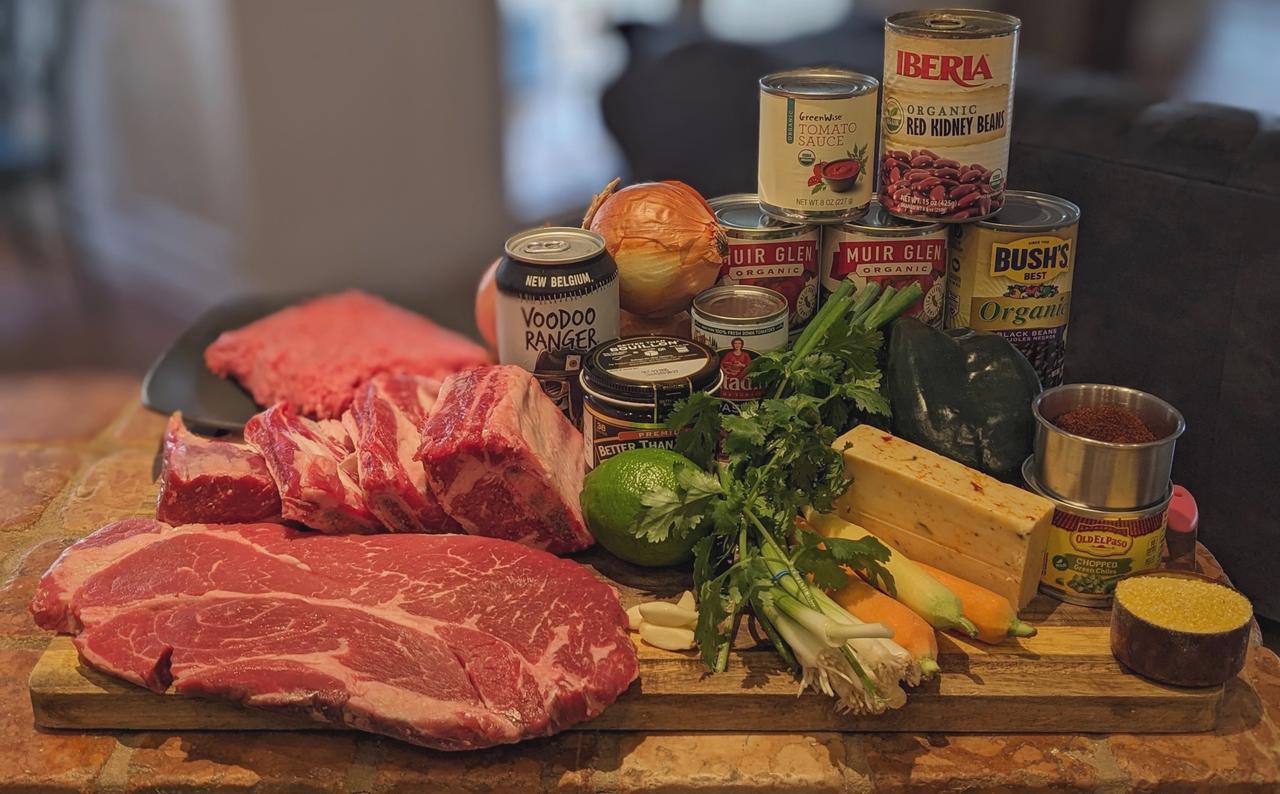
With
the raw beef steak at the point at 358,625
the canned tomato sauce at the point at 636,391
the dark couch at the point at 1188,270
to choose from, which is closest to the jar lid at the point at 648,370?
the canned tomato sauce at the point at 636,391

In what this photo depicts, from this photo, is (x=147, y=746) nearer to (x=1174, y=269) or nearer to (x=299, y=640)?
(x=299, y=640)

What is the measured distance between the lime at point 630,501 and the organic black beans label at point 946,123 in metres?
0.47

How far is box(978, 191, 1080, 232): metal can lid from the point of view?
1.59 m

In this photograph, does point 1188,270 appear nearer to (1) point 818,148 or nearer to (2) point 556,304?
(1) point 818,148

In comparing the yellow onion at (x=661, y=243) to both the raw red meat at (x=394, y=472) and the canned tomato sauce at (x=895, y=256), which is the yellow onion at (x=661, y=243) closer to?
the canned tomato sauce at (x=895, y=256)

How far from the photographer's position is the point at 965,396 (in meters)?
1.55

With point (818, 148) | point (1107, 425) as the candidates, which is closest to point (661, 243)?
point (818, 148)

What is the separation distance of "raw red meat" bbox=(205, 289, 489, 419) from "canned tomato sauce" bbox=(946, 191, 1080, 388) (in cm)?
86

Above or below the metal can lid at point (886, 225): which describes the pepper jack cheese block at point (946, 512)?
below

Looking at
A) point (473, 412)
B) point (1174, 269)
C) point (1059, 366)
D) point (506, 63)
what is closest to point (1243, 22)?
point (506, 63)

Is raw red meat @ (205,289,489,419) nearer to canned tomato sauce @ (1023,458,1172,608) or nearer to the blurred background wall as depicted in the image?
canned tomato sauce @ (1023,458,1172,608)

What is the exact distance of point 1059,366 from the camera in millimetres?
1684

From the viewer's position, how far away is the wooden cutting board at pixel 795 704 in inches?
52.8

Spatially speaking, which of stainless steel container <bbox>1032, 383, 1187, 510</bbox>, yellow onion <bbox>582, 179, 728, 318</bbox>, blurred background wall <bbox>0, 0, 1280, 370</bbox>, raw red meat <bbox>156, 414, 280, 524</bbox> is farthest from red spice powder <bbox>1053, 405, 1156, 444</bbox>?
blurred background wall <bbox>0, 0, 1280, 370</bbox>
